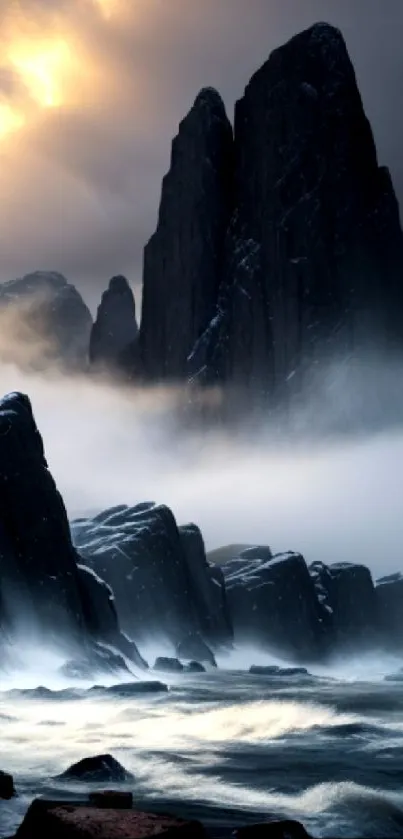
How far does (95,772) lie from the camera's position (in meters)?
32.6

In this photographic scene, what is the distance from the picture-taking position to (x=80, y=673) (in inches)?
3474

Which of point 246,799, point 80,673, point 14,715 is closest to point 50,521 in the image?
point 80,673

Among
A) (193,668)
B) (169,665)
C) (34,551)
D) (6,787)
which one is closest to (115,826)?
(6,787)

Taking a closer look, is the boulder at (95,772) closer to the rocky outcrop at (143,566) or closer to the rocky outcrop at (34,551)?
the rocky outcrop at (34,551)

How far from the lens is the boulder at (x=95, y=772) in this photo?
3244cm

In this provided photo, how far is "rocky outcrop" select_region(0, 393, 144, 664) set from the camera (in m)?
92.0

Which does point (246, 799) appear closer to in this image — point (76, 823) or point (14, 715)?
point (76, 823)

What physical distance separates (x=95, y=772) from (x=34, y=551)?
66.6 m

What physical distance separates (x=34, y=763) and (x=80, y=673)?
171 ft

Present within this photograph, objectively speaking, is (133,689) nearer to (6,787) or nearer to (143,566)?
(6,787)

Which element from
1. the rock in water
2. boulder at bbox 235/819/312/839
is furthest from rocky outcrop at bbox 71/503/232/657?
boulder at bbox 235/819/312/839

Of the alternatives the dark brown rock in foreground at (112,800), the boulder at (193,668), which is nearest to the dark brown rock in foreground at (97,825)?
the dark brown rock in foreground at (112,800)

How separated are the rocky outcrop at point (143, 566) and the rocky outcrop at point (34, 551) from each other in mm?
43647

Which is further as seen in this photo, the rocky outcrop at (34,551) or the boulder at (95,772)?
the rocky outcrop at (34,551)
